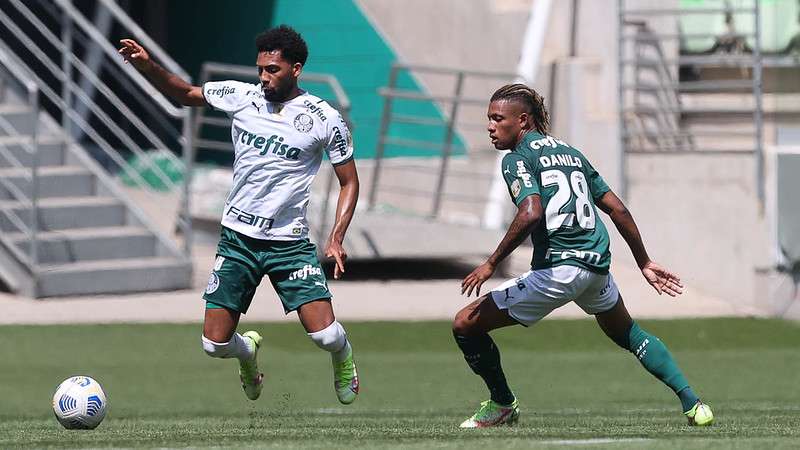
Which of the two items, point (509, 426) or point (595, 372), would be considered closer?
point (509, 426)

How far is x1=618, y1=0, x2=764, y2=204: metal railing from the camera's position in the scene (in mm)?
19281

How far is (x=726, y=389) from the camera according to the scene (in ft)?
39.8

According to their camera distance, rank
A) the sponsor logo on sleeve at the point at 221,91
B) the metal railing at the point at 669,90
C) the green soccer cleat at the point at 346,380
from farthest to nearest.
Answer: the metal railing at the point at 669,90
the green soccer cleat at the point at 346,380
the sponsor logo on sleeve at the point at 221,91

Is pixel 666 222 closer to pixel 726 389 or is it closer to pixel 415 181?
pixel 415 181

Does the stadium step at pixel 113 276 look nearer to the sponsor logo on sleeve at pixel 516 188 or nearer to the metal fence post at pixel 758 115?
the metal fence post at pixel 758 115

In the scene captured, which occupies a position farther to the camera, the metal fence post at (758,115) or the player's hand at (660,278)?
the metal fence post at (758,115)

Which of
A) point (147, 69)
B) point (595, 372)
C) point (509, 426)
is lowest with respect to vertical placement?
point (595, 372)

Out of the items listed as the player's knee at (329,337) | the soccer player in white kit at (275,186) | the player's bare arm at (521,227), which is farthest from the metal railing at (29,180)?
the player's bare arm at (521,227)

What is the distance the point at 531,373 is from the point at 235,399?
8.74 ft

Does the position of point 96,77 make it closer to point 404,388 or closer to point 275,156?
point 404,388

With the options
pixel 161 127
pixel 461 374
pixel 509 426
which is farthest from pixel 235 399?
pixel 161 127

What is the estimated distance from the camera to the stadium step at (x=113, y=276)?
15000mm

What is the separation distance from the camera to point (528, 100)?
8.53 meters

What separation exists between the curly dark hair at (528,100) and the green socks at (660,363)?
3.99 ft
